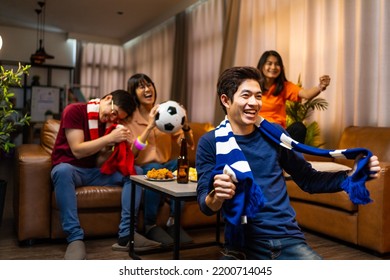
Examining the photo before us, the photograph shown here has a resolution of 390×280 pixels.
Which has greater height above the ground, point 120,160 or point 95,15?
point 95,15

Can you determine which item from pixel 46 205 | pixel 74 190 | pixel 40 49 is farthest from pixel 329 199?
pixel 40 49

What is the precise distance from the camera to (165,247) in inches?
77.9

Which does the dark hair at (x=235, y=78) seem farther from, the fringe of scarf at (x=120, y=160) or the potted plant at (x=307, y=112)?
the potted plant at (x=307, y=112)

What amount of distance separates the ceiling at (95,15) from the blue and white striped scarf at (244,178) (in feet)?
14.7

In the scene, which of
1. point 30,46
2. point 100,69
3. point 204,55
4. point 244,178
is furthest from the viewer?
point 100,69

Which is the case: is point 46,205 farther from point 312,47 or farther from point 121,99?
point 312,47

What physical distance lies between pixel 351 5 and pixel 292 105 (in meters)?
0.87

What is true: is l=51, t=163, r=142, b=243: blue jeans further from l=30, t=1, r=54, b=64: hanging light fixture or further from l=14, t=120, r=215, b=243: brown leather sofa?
l=30, t=1, r=54, b=64: hanging light fixture

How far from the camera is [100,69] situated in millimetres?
7844

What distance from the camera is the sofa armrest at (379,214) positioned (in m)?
1.88

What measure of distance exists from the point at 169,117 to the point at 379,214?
1.16 metres

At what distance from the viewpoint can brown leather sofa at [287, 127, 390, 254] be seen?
6.22ft
